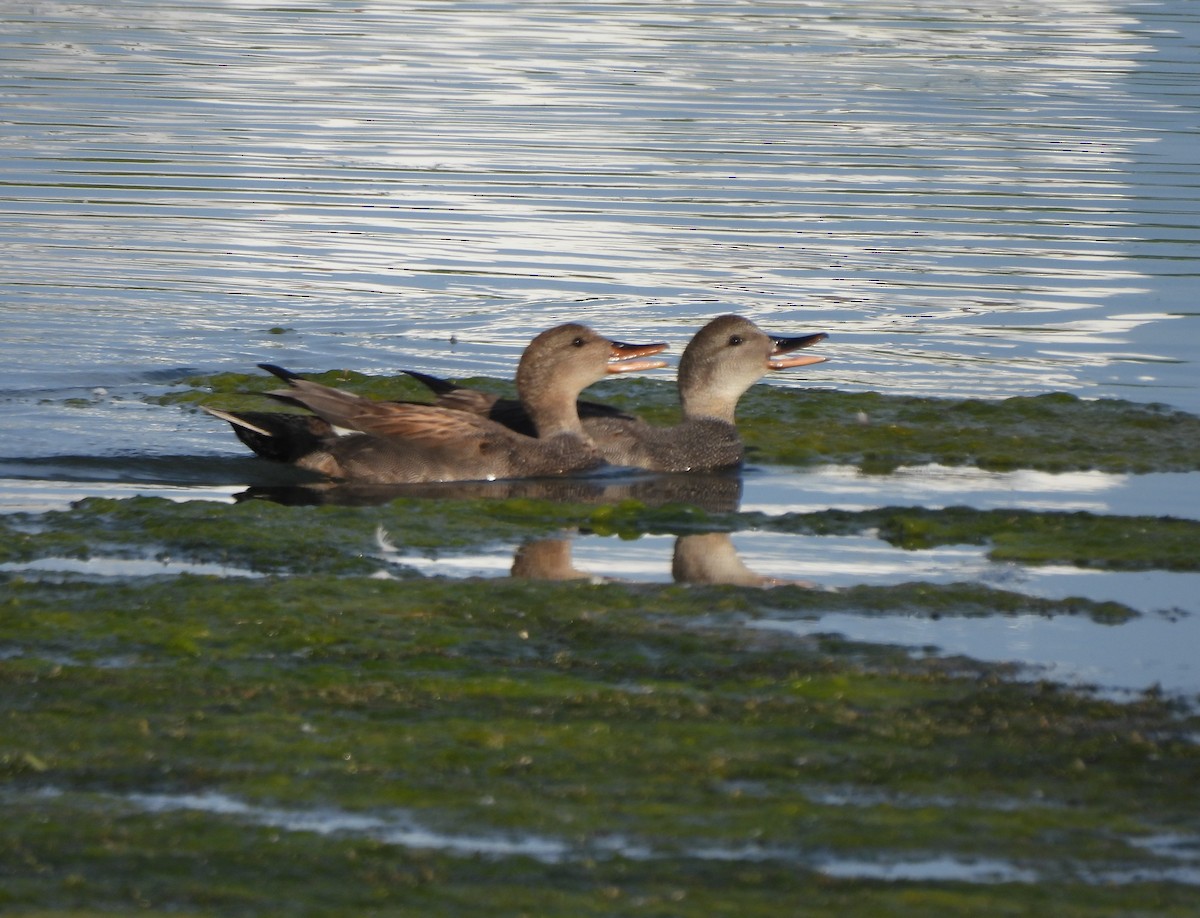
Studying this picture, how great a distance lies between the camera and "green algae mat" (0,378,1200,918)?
5.47m

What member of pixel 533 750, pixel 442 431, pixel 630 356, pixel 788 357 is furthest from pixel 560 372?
pixel 533 750

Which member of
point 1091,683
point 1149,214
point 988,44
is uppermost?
point 988,44

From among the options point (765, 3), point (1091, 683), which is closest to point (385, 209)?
point (1091, 683)

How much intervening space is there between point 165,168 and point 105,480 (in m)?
12.0

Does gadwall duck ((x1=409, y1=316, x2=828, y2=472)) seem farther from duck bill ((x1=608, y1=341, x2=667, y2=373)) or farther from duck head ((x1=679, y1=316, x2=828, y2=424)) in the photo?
duck bill ((x1=608, y1=341, x2=667, y2=373))

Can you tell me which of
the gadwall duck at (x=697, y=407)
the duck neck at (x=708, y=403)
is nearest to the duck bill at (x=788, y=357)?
the gadwall duck at (x=697, y=407)

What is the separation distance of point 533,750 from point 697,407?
5.83 meters

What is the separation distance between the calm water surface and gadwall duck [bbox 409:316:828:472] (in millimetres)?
1001

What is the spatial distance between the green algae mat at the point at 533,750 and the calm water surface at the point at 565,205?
1835 mm

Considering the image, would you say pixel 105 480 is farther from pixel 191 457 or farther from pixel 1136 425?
pixel 1136 425

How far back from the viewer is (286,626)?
775 cm

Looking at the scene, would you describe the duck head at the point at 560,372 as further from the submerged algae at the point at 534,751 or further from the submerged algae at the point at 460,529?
the submerged algae at the point at 534,751

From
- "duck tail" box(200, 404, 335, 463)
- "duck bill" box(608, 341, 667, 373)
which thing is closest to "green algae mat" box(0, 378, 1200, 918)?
"duck tail" box(200, 404, 335, 463)

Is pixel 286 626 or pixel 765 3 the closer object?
pixel 286 626
